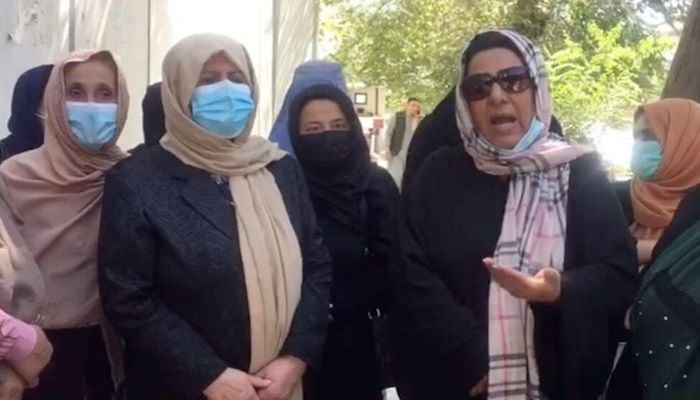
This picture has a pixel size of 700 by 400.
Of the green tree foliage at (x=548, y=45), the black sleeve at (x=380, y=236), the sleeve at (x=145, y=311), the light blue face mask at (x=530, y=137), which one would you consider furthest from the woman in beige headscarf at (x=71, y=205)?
the green tree foliage at (x=548, y=45)

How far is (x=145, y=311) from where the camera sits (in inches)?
106

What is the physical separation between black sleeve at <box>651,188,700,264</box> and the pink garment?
1.57 meters

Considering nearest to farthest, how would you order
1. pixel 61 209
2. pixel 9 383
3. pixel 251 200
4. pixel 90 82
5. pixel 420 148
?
pixel 9 383, pixel 251 200, pixel 61 209, pixel 90 82, pixel 420 148

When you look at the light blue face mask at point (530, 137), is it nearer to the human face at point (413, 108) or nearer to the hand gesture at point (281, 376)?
the hand gesture at point (281, 376)

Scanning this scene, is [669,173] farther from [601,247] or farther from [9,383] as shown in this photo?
[9,383]

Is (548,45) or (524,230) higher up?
(548,45)

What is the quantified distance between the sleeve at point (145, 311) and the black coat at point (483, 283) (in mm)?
614

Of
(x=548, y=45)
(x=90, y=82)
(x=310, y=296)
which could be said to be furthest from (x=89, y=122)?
(x=548, y=45)

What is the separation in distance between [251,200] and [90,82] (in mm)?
681

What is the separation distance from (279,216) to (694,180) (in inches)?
63.4

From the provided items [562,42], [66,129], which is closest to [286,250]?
[66,129]

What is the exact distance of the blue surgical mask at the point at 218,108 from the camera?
9.40 ft

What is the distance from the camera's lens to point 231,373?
8.90ft

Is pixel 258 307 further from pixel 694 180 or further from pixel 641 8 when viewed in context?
pixel 641 8
